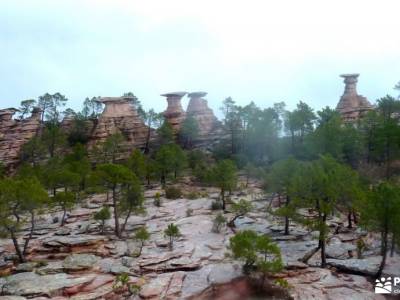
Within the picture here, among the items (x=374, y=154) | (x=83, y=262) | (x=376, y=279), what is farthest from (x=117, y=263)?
(x=374, y=154)

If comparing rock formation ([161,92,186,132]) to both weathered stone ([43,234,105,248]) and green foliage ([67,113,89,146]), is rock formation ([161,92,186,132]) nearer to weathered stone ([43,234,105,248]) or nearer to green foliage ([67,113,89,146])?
green foliage ([67,113,89,146])

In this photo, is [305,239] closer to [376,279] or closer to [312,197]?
[312,197]

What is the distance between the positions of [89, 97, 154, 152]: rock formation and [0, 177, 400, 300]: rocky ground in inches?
1324

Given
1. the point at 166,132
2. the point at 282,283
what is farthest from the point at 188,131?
the point at 282,283

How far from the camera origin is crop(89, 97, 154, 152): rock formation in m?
77.9

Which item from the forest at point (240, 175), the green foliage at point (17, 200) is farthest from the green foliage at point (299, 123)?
the green foliage at point (17, 200)

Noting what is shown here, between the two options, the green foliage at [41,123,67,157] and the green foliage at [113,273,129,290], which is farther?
the green foliage at [41,123,67,157]

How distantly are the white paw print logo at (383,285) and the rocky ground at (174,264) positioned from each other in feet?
1.56

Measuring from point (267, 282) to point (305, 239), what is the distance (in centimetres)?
882

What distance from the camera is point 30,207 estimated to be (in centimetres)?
3638

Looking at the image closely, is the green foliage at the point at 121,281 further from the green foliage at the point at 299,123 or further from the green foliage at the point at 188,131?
the green foliage at the point at 188,131

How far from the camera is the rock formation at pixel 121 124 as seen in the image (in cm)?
7793

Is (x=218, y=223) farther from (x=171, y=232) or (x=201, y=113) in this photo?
(x=201, y=113)

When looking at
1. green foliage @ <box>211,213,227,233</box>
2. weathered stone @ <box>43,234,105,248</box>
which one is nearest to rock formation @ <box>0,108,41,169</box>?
weathered stone @ <box>43,234,105,248</box>
